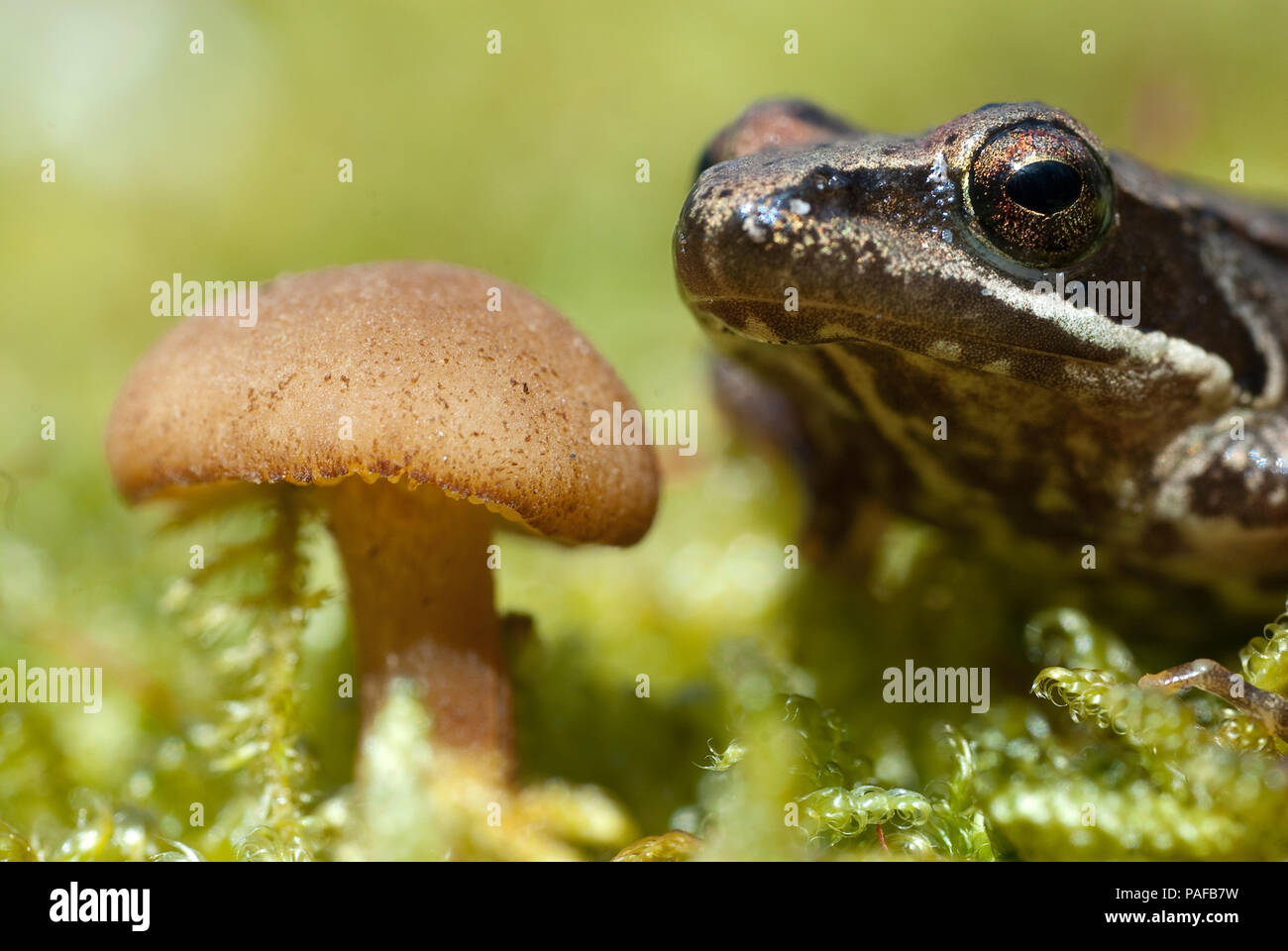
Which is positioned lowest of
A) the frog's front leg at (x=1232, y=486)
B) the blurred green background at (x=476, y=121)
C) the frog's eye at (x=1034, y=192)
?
the frog's front leg at (x=1232, y=486)

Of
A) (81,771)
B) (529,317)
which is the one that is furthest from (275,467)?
(81,771)

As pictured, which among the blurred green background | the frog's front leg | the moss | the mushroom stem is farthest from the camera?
the blurred green background

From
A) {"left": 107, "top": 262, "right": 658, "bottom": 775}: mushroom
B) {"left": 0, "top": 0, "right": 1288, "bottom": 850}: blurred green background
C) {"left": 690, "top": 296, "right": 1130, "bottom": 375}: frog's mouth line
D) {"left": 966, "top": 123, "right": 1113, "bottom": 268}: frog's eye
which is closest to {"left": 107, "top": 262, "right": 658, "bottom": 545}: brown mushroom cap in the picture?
{"left": 107, "top": 262, "right": 658, "bottom": 775}: mushroom

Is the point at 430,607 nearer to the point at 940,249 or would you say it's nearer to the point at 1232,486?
the point at 940,249

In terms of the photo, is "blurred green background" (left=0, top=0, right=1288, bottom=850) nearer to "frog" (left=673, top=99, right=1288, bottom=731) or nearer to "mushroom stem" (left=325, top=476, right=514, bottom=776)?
"frog" (left=673, top=99, right=1288, bottom=731)

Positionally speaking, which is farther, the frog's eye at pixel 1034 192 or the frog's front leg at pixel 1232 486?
the frog's front leg at pixel 1232 486

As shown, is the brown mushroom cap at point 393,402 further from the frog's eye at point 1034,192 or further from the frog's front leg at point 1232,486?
the frog's front leg at point 1232,486

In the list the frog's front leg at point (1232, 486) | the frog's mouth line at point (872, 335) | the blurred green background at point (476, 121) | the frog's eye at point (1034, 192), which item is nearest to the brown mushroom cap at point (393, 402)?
the frog's mouth line at point (872, 335)
